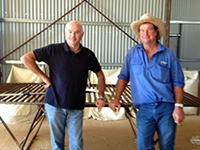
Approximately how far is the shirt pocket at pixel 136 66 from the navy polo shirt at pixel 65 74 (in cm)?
43

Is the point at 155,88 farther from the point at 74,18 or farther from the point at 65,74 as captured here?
the point at 74,18

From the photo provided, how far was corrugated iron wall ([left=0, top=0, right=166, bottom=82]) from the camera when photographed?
4.58 meters

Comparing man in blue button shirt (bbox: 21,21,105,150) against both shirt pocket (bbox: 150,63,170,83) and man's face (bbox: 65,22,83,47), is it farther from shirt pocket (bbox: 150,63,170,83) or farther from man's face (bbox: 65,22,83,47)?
shirt pocket (bbox: 150,63,170,83)

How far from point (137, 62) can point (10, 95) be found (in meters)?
1.65

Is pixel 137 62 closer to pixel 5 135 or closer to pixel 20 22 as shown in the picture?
pixel 5 135

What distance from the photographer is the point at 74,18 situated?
471cm

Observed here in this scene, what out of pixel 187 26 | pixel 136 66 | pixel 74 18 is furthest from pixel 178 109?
pixel 187 26

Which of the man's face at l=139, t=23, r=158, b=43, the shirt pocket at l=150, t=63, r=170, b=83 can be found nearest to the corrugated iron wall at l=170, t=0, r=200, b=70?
the man's face at l=139, t=23, r=158, b=43

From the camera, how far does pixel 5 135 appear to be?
3.36 meters

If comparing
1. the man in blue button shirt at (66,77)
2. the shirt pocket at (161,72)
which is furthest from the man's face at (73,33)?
the shirt pocket at (161,72)

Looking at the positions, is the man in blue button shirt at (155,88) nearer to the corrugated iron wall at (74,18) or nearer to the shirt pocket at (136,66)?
the shirt pocket at (136,66)

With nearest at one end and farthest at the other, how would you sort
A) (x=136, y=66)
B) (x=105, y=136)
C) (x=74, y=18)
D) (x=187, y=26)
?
(x=136, y=66) < (x=105, y=136) < (x=74, y=18) < (x=187, y=26)

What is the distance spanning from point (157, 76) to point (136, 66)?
20 cm

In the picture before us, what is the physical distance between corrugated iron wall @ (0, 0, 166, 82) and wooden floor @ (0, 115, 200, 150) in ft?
5.05
